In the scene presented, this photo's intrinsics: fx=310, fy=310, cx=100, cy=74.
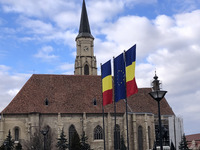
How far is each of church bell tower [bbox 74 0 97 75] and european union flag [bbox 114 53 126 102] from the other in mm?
40516

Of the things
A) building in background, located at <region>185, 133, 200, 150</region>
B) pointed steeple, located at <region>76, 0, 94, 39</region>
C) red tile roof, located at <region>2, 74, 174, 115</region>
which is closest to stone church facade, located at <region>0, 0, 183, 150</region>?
red tile roof, located at <region>2, 74, 174, 115</region>

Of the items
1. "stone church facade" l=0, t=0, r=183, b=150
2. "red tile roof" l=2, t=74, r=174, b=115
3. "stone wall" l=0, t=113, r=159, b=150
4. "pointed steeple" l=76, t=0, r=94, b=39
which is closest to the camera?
"stone wall" l=0, t=113, r=159, b=150

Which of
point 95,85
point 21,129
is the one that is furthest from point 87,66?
point 21,129

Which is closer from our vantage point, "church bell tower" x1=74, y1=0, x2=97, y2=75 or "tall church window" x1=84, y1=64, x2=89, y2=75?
"tall church window" x1=84, y1=64, x2=89, y2=75

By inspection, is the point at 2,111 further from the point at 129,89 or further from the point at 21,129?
the point at 129,89

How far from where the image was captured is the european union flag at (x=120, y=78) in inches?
1062

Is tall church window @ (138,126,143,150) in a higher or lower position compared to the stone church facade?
lower

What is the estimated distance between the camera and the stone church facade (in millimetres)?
46562

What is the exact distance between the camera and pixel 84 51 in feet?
233

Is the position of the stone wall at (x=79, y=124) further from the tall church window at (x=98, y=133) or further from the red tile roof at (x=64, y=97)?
the red tile roof at (x=64, y=97)

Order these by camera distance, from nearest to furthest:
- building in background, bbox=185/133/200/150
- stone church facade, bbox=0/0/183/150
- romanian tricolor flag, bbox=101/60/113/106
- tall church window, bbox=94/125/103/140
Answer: romanian tricolor flag, bbox=101/60/113/106 → stone church facade, bbox=0/0/183/150 → tall church window, bbox=94/125/103/140 → building in background, bbox=185/133/200/150

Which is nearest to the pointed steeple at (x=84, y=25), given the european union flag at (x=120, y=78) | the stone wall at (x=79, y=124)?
the stone wall at (x=79, y=124)

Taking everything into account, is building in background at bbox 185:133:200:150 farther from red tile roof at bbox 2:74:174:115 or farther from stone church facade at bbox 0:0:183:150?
red tile roof at bbox 2:74:174:115

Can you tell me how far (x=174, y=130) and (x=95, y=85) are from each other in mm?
17597
